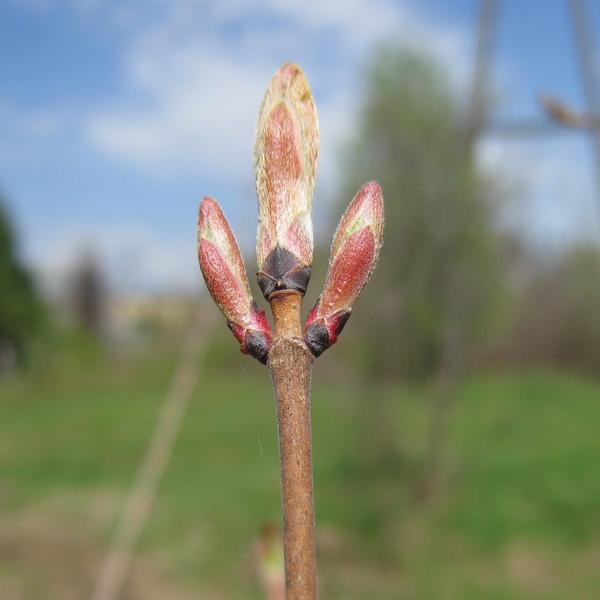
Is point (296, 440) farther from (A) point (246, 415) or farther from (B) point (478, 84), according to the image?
(A) point (246, 415)

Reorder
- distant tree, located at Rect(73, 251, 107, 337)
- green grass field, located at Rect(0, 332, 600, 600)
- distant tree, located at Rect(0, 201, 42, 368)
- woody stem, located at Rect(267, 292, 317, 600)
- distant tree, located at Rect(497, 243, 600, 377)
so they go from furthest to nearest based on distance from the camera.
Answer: distant tree, located at Rect(73, 251, 107, 337), distant tree, located at Rect(0, 201, 42, 368), distant tree, located at Rect(497, 243, 600, 377), green grass field, located at Rect(0, 332, 600, 600), woody stem, located at Rect(267, 292, 317, 600)

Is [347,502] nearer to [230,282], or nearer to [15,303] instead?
[230,282]

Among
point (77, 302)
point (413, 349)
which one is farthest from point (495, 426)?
point (77, 302)

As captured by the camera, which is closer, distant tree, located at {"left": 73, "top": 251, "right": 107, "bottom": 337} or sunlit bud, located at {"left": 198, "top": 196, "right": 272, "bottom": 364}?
sunlit bud, located at {"left": 198, "top": 196, "right": 272, "bottom": 364}

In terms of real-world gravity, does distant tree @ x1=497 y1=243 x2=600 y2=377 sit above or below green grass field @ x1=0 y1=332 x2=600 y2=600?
above

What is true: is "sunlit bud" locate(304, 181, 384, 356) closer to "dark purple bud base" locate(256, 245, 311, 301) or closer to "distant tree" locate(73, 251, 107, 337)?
"dark purple bud base" locate(256, 245, 311, 301)

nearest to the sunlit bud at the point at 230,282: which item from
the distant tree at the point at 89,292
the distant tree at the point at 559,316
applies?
the distant tree at the point at 559,316

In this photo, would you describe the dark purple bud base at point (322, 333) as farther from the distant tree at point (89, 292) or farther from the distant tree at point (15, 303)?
the distant tree at point (89, 292)

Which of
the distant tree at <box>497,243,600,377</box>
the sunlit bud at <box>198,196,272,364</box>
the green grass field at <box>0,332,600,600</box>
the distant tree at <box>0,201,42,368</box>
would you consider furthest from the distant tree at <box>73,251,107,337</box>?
the sunlit bud at <box>198,196,272,364</box>
